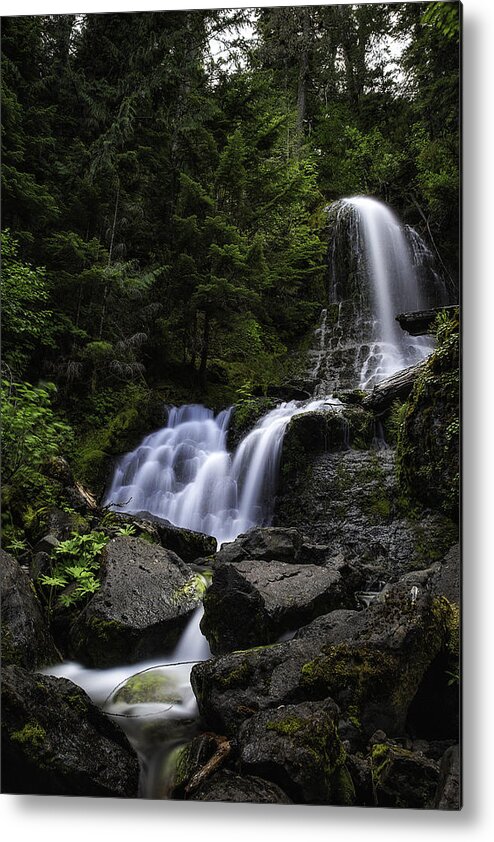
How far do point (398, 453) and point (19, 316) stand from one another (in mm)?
2035

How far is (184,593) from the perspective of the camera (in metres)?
3.19

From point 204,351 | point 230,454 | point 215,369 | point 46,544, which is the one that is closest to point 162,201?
point 204,351

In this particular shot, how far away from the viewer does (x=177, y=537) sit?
3225mm

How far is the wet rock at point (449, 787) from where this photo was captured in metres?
2.61

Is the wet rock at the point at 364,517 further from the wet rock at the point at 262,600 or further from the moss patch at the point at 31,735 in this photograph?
the moss patch at the point at 31,735

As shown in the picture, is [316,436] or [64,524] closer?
[64,524]

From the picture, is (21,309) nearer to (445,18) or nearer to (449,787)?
(445,18)

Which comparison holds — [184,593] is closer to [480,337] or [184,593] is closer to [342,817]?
[342,817]

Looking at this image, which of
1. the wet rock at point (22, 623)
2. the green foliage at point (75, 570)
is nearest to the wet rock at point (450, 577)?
the green foliage at point (75, 570)

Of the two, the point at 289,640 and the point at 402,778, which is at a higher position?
the point at 289,640

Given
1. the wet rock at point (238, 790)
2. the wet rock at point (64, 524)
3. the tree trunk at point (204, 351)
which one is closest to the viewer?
the wet rock at point (238, 790)

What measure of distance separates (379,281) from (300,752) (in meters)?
2.23

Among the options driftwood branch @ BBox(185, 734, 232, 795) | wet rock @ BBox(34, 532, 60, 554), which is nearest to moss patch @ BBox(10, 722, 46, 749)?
driftwood branch @ BBox(185, 734, 232, 795)

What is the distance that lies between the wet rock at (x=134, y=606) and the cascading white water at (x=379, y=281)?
1.34 metres
